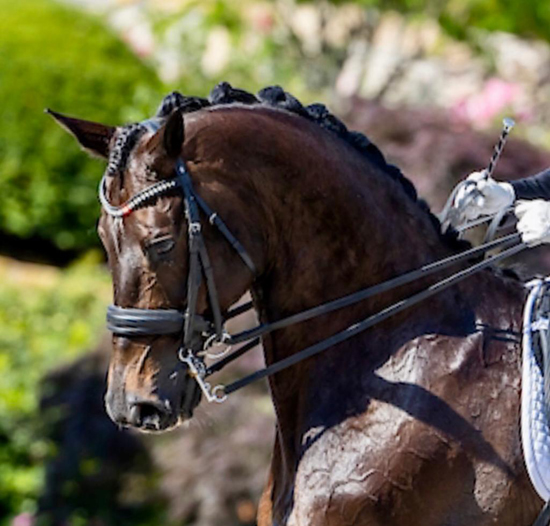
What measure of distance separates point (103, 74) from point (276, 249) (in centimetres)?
818

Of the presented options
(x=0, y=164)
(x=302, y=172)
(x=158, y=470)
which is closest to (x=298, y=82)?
(x=0, y=164)

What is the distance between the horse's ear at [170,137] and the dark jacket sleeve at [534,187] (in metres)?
1.13

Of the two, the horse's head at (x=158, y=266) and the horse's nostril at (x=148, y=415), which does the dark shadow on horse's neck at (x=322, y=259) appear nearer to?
the horse's head at (x=158, y=266)

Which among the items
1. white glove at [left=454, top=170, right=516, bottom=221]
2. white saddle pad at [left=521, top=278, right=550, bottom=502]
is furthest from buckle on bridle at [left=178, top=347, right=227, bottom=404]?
white glove at [left=454, top=170, right=516, bottom=221]

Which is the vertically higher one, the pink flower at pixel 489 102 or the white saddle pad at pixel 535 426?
the pink flower at pixel 489 102

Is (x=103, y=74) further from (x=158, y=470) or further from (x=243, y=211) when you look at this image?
(x=243, y=211)

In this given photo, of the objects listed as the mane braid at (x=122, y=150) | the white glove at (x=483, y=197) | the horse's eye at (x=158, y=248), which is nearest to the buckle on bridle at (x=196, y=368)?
the horse's eye at (x=158, y=248)

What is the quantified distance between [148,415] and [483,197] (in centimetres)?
123

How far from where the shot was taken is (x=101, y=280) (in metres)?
9.47

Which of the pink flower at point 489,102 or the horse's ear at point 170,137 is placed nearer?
the horse's ear at point 170,137

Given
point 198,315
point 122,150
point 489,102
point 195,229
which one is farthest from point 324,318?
point 489,102

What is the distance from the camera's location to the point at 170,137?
3.09 m

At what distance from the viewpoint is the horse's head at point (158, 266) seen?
311 centimetres

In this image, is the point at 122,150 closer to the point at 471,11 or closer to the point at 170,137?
the point at 170,137
